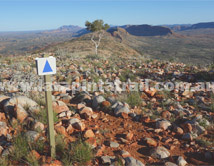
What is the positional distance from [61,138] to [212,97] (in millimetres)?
5226

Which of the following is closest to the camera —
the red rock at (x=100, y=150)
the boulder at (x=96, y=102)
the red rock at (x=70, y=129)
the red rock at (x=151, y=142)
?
the red rock at (x=100, y=150)

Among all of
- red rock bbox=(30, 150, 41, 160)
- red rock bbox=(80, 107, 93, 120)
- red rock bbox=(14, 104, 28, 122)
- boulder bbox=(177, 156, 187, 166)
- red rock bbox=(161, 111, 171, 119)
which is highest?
red rock bbox=(14, 104, 28, 122)

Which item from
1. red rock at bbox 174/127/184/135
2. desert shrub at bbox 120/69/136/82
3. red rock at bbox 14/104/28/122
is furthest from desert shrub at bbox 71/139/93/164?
desert shrub at bbox 120/69/136/82

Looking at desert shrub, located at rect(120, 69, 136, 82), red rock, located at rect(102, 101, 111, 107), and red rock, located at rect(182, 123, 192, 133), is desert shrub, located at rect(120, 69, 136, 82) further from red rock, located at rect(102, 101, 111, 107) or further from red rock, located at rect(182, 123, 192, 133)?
red rock, located at rect(182, 123, 192, 133)

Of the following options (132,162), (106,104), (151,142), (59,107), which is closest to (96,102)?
(106,104)

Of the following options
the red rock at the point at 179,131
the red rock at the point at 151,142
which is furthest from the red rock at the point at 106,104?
the red rock at the point at 179,131

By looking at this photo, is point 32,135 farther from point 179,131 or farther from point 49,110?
point 179,131

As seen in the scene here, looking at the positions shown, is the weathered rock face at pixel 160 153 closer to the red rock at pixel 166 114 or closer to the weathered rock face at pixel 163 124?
the weathered rock face at pixel 163 124

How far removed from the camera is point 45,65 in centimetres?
261

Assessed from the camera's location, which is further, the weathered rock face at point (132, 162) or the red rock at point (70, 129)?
the red rock at point (70, 129)

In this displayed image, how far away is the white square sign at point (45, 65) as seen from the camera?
8.42 ft

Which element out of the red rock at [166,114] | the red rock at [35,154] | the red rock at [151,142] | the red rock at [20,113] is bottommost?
the red rock at [151,142]

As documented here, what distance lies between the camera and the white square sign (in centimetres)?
257

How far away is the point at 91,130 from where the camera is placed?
3.83 metres
